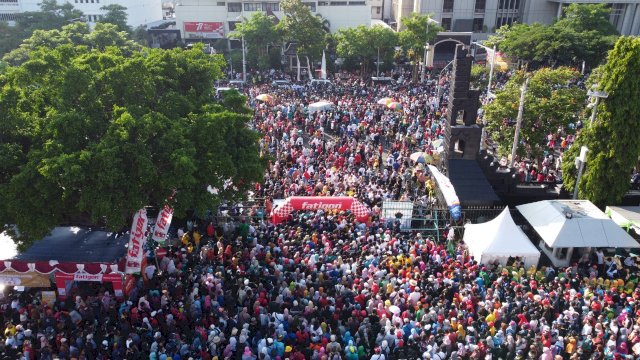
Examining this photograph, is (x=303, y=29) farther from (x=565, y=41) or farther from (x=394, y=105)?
(x=565, y=41)

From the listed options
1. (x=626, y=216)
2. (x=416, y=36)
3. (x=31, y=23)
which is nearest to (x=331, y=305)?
(x=626, y=216)

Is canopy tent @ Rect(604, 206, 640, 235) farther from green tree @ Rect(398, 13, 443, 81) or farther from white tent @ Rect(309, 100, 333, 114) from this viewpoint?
green tree @ Rect(398, 13, 443, 81)

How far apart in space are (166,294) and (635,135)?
57.2ft

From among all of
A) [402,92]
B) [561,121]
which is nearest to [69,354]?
[561,121]

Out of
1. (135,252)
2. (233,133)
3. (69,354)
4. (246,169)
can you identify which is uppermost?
(233,133)

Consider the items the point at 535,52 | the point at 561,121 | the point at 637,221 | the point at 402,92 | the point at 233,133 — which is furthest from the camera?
the point at 535,52

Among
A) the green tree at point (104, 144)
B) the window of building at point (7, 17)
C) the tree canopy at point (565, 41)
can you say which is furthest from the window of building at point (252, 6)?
the green tree at point (104, 144)

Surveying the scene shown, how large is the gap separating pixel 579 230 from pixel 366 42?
104ft

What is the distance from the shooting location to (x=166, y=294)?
46.1ft

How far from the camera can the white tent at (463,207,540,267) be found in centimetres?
1647

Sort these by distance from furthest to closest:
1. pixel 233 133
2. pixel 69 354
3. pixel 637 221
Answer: pixel 637 221, pixel 233 133, pixel 69 354

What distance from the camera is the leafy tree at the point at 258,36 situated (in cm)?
4666

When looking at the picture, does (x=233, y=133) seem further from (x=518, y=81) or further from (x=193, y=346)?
(x=518, y=81)

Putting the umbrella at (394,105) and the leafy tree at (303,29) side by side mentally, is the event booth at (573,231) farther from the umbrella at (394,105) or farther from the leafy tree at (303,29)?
the leafy tree at (303,29)
